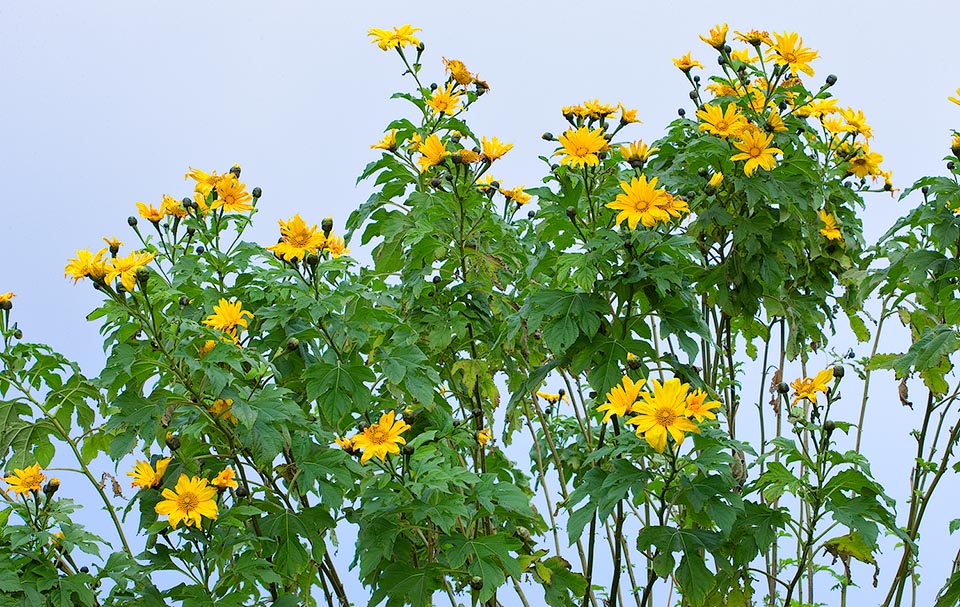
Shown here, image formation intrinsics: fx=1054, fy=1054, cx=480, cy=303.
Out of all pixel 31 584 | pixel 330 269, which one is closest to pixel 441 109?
pixel 330 269

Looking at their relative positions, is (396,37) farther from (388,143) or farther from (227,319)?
(227,319)

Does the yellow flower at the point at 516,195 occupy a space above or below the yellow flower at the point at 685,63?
below

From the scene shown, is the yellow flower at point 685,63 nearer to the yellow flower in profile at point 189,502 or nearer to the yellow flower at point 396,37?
the yellow flower at point 396,37

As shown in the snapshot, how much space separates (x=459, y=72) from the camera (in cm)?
351

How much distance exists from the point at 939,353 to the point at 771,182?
28.5 inches

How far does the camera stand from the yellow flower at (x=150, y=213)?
3227 millimetres

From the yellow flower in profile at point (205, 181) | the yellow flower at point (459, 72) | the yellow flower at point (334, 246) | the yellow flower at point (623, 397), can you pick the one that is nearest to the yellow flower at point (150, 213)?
the yellow flower in profile at point (205, 181)

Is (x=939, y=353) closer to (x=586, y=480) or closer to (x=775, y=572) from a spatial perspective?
(x=586, y=480)

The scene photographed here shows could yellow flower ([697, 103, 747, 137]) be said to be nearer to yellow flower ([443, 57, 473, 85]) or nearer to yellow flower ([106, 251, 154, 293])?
yellow flower ([443, 57, 473, 85])

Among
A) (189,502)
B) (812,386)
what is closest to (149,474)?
(189,502)

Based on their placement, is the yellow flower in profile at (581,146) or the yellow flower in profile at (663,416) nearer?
the yellow flower in profile at (663,416)

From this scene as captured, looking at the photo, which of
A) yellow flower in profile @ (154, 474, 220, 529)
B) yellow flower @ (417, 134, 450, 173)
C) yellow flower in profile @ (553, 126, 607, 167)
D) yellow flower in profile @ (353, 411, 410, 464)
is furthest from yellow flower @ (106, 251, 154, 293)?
yellow flower in profile @ (553, 126, 607, 167)

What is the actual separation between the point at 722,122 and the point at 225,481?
5.82 feet

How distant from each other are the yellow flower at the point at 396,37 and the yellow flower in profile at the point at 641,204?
3.84 ft
